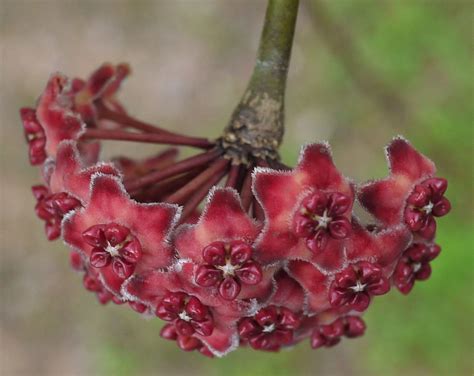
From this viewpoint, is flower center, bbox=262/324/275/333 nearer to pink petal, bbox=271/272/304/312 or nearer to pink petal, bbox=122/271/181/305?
pink petal, bbox=271/272/304/312

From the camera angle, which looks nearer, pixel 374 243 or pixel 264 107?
pixel 374 243

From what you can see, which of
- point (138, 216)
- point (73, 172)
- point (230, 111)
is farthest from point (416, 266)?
point (230, 111)

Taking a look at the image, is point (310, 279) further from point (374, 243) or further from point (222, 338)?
point (222, 338)

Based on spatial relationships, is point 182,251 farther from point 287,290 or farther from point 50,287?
point 50,287

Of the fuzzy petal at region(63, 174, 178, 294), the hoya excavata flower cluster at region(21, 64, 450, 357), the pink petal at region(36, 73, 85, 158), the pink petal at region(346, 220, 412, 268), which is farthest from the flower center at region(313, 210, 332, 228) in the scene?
the pink petal at region(36, 73, 85, 158)

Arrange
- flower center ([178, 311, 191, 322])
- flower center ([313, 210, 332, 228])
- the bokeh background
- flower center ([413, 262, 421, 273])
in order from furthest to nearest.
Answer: the bokeh background, flower center ([413, 262, 421, 273]), flower center ([178, 311, 191, 322]), flower center ([313, 210, 332, 228])

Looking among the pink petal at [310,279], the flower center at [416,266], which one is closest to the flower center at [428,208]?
the flower center at [416,266]

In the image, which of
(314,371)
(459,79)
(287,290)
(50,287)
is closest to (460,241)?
(459,79)
